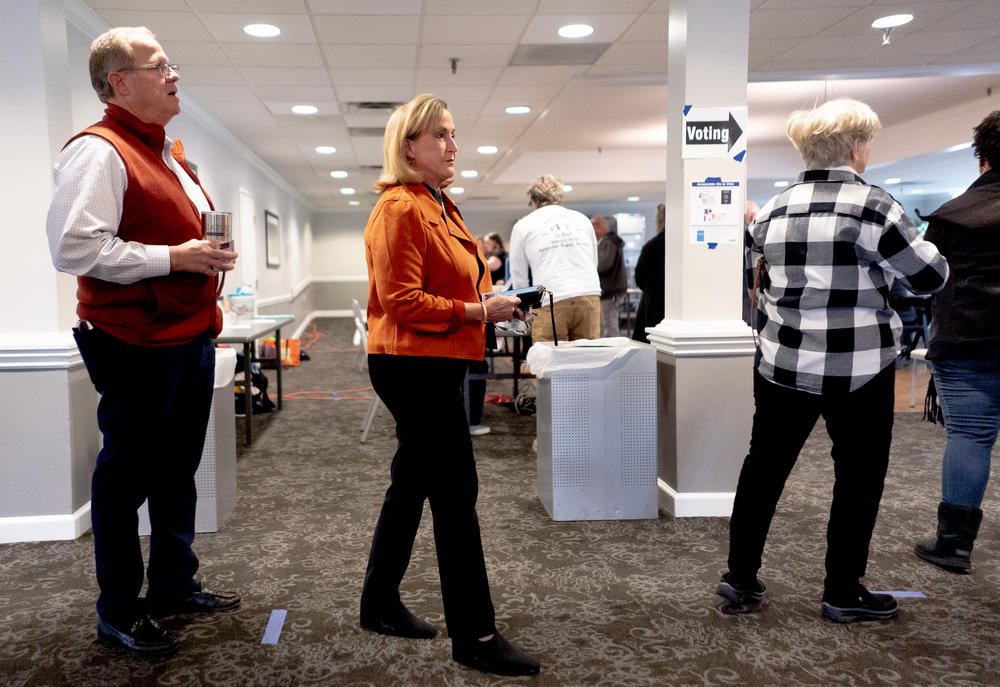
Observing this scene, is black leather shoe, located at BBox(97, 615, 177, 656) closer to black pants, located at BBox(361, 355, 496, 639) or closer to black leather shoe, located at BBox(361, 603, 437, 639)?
black leather shoe, located at BBox(361, 603, 437, 639)

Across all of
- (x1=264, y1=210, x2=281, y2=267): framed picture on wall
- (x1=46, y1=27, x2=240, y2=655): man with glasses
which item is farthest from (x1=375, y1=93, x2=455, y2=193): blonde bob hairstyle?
(x1=264, y1=210, x2=281, y2=267): framed picture on wall

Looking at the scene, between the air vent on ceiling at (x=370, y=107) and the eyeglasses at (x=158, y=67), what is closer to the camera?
the eyeglasses at (x=158, y=67)

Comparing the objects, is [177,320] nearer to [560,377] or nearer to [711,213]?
[560,377]

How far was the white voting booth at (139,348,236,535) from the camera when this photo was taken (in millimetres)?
2980

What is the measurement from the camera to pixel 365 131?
7.77 metres

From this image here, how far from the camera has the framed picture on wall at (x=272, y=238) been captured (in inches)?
404

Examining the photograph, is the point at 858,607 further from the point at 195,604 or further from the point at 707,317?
the point at 195,604

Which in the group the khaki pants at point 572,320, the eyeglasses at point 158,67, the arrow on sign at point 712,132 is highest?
the arrow on sign at point 712,132

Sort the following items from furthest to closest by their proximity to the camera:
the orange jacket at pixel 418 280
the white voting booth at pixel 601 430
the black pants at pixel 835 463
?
the white voting booth at pixel 601 430, the black pants at pixel 835 463, the orange jacket at pixel 418 280

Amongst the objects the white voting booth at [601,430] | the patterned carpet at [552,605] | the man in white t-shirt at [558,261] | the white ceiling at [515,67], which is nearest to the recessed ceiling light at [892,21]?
the white ceiling at [515,67]

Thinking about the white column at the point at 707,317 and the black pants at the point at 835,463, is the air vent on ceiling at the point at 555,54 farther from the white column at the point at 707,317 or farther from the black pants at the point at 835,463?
the black pants at the point at 835,463

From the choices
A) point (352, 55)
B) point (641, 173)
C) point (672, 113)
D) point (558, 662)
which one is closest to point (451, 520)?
point (558, 662)

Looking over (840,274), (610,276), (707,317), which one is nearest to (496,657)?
(840,274)

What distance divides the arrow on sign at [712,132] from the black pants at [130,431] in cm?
206
